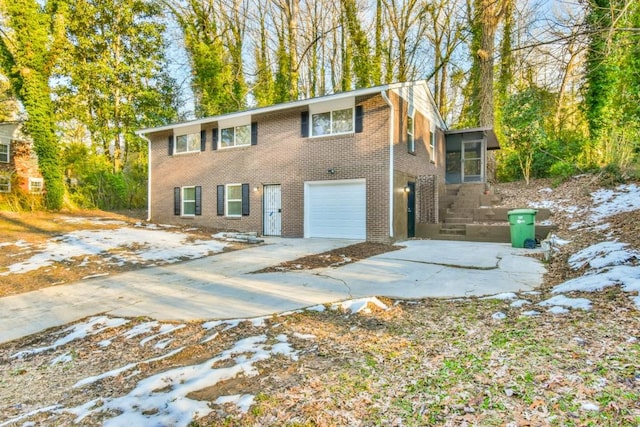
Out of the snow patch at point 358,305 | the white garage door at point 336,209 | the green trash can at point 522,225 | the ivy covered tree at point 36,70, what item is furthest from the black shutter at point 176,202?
the green trash can at point 522,225

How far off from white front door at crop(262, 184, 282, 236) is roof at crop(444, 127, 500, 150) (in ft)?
29.9

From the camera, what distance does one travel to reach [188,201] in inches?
597

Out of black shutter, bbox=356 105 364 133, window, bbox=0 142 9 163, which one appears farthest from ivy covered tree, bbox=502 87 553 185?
window, bbox=0 142 9 163

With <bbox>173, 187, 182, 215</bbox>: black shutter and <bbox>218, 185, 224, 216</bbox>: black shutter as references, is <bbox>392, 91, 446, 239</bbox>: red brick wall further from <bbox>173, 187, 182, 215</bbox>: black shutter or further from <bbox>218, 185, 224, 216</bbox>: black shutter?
<bbox>173, 187, 182, 215</bbox>: black shutter

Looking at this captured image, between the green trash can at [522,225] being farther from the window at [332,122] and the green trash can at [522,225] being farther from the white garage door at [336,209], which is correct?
the window at [332,122]

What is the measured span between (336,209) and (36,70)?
14727 mm

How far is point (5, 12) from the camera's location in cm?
1496

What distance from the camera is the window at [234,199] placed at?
13680mm

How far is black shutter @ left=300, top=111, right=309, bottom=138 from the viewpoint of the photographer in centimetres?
1195

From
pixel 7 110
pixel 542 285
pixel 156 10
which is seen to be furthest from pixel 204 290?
pixel 7 110

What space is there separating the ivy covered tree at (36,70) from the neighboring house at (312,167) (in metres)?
4.21

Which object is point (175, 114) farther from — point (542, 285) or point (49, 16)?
point (542, 285)

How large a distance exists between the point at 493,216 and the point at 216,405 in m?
12.3

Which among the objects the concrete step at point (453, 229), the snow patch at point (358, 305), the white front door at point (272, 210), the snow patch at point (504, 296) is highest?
the white front door at point (272, 210)
